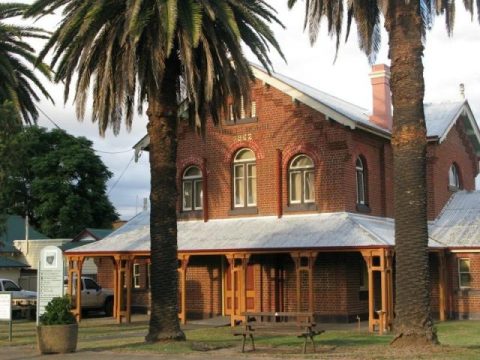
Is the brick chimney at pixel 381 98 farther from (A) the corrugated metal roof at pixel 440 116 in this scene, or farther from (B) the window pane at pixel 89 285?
(B) the window pane at pixel 89 285

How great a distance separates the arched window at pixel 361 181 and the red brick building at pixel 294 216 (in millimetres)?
36

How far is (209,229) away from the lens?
2759cm

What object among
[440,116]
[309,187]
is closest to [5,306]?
[309,187]

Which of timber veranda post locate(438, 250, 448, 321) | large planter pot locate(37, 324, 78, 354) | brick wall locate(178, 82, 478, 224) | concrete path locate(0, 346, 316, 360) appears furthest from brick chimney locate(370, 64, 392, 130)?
large planter pot locate(37, 324, 78, 354)

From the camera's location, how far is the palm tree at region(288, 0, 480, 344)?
51.7 feet

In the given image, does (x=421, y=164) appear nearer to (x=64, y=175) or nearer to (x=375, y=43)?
(x=375, y=43)

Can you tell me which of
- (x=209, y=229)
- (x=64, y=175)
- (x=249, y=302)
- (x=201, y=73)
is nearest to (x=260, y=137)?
(x=209, y=229)

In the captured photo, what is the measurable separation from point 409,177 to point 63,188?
44137mm

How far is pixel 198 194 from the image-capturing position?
29.2m

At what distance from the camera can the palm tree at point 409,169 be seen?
15.8 meters

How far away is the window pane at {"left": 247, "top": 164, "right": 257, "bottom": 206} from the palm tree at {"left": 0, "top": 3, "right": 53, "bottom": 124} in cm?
767

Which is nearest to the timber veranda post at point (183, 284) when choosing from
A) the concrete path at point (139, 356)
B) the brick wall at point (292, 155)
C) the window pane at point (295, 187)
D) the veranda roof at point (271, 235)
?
the veranda roof at point (271, 235)

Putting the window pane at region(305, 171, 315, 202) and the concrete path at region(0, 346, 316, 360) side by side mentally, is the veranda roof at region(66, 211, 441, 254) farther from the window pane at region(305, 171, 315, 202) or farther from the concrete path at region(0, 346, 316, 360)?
the concrete path at region(0, 346, 316, 360)

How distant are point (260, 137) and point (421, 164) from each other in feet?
37.8
